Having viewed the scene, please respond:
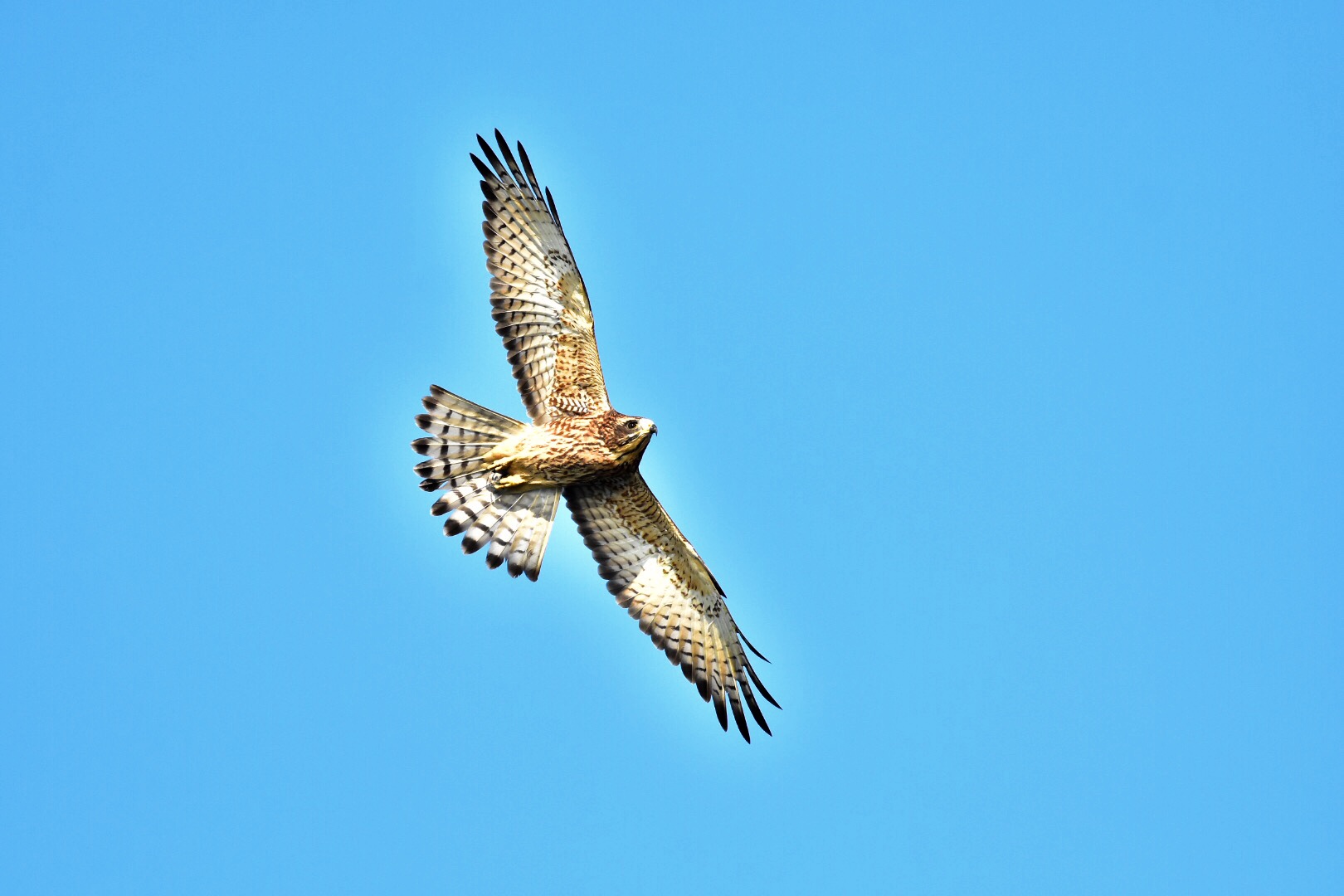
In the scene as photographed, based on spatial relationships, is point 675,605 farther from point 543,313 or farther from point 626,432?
point 543,313

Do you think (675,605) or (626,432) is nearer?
Result: (626,432)

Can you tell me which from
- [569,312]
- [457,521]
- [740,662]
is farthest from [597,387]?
[740,662]

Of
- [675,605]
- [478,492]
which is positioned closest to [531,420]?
[478,492]

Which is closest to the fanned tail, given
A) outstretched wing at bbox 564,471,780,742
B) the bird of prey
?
the bird of prey

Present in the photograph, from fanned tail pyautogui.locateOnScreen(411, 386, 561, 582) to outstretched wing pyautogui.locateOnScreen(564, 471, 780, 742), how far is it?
0.54 metres

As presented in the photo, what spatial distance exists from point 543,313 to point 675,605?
8.57 feet

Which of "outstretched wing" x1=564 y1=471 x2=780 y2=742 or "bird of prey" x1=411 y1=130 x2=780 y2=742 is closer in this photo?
"bird of prey" x1=411 y1=130 x2=780 y2=742

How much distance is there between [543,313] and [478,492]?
57.1 inches

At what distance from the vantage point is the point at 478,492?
44.2 feet

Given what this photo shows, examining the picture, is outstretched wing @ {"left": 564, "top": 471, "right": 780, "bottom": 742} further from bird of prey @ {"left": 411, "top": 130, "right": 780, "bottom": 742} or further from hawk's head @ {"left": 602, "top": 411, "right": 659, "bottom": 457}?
hawk's head @ {"left": 602, "top": 411, "right": 659, "bottom": 457}

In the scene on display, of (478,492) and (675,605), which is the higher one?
(478,492)

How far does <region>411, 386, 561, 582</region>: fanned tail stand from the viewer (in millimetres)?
13188

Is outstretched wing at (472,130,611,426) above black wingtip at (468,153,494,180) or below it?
below

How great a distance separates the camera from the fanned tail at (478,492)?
13.2m
